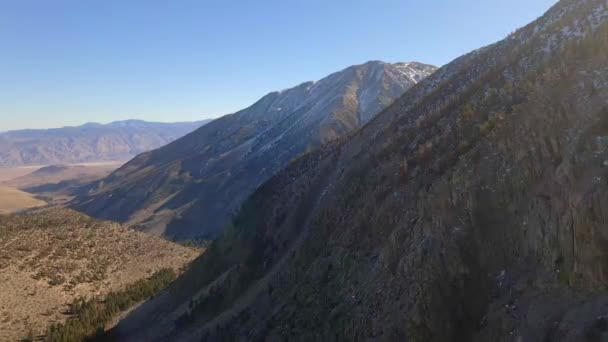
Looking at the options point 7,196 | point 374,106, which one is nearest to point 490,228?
point 374,106

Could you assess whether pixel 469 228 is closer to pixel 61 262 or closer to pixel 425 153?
pixel 425 153

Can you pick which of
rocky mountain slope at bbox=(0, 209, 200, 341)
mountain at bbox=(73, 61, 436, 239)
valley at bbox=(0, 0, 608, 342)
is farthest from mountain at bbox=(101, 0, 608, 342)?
mountain at bbox=(73, 61, 436, 239)

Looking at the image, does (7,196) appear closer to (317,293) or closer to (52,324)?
(52,324)

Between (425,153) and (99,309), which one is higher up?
(425,153)

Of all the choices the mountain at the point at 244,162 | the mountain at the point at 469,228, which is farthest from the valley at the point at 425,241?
the mountain at the point at 244,162

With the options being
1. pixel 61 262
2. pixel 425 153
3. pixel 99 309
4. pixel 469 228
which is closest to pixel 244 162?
pixel 61 262
